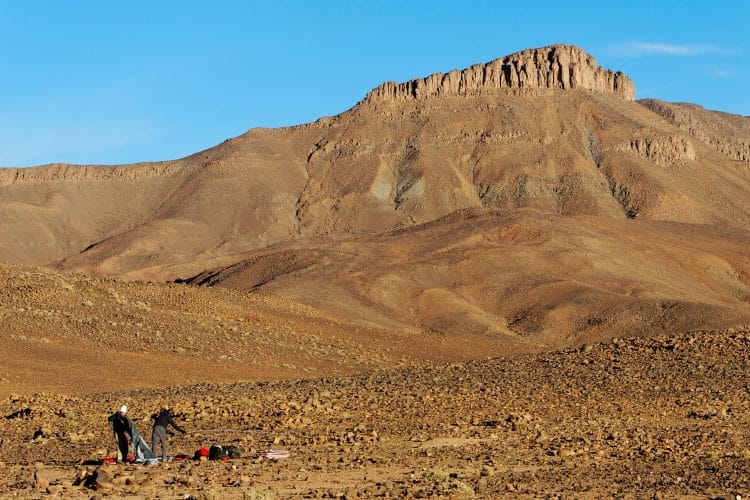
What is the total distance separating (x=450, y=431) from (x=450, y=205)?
395ft

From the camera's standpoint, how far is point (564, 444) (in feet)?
63.2

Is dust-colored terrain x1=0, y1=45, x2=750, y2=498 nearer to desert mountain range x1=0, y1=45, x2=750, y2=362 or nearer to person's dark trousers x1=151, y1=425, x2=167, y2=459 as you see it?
desert mountain range x1=0, y1=45, x2=750, y2=362

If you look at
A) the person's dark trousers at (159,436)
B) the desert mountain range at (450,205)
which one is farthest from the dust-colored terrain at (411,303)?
the person's dark trousers at (159,436)

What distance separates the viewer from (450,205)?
463 feet

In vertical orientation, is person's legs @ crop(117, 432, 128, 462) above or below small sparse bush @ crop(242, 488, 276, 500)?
above

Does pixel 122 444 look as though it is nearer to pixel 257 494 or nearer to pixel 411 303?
pixel 257 494

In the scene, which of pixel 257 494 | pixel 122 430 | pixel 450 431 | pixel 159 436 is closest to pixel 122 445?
pixel 122 430

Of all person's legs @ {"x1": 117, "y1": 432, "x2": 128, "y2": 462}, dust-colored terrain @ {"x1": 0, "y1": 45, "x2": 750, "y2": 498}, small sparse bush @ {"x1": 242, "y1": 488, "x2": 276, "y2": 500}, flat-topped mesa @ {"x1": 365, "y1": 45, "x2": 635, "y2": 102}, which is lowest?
small sparse bush @ {"x1": 242, "y1": 488, "x2": 276, "y2": 500}

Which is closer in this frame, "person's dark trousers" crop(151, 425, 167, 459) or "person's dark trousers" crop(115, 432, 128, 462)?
"person's dark trousers" crop(115, 432, 128, 462)

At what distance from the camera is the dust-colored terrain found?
18.5 meters

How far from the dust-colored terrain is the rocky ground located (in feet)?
0.31

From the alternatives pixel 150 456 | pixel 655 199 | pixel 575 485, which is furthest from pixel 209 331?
pixel 655 199

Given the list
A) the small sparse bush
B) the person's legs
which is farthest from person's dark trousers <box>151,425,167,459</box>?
the small sparse bush

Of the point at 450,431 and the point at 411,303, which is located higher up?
the point at 411,303
